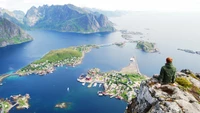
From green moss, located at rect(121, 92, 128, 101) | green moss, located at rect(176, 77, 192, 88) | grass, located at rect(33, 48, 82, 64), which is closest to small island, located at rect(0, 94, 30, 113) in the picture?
green moss, located at rect(121, 92, 128, 101)

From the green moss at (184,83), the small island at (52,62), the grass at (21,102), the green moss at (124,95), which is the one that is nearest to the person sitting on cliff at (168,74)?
the green moss at (184,83)

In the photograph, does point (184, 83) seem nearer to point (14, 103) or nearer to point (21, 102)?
point (21, 102)

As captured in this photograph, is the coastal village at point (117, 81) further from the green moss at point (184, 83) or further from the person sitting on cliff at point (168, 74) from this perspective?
the person sitting on cliff at point (168, 74)

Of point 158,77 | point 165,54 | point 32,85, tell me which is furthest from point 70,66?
point 158,77

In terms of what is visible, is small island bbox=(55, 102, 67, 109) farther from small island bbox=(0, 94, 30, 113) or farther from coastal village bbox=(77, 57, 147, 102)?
coastal village bbox=(77, 57, 147, 102)

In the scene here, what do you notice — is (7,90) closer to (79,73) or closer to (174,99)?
(79,73)
